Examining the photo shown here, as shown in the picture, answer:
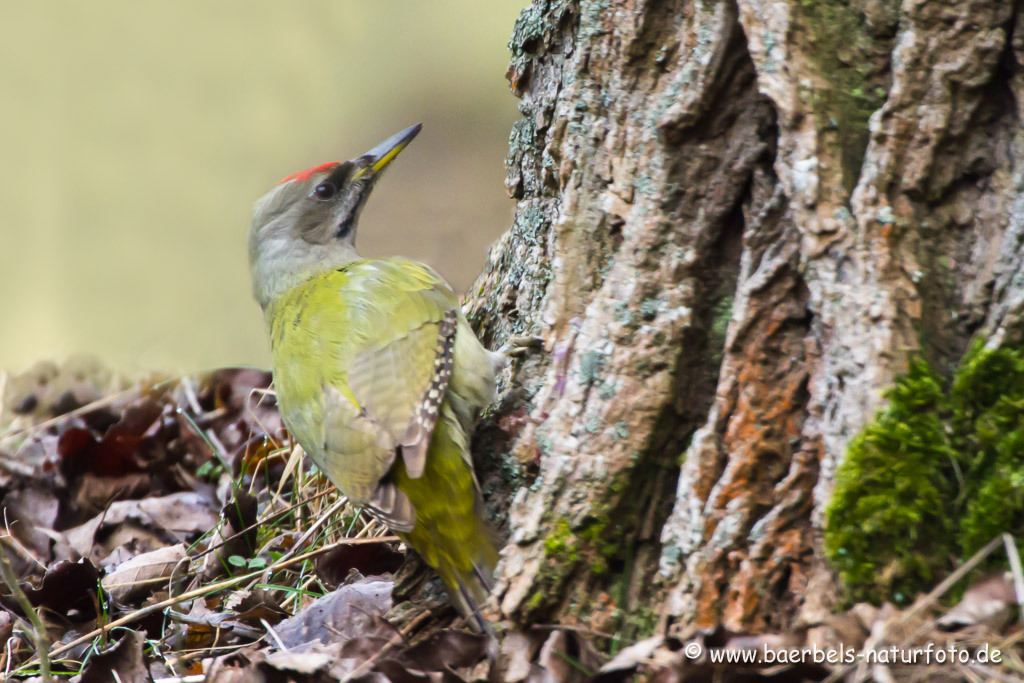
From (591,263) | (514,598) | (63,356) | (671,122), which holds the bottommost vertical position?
(63,356)

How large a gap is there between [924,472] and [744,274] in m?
0.59

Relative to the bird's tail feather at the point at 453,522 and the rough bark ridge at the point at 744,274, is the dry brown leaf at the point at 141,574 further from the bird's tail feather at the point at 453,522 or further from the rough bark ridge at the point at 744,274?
the rough bark ridge at the point at 744,274

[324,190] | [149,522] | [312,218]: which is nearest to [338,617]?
[149,522]

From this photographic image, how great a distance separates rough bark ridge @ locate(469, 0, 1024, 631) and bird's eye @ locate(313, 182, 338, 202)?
184cm

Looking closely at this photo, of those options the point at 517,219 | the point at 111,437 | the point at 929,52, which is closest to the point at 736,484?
the point at 929,52

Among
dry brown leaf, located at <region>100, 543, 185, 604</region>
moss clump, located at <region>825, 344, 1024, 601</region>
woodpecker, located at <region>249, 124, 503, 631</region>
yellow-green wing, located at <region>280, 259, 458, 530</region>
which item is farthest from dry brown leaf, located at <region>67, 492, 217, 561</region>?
moss clump, located at <region>825, 344, 1024, 601</region>

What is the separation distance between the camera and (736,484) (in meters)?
2.09

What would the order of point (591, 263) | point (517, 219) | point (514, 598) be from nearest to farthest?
point (514, 598) < point (591, 263) < point (517, 219)

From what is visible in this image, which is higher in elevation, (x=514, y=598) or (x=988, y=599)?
(x=988, y=599)

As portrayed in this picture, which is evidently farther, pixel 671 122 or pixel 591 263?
pixel 591 263

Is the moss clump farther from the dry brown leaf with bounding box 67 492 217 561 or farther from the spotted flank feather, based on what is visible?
the dry brown leaf with bounding box 67 492 217 561

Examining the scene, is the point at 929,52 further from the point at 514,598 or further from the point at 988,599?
the point at 514,598

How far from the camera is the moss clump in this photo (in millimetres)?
1864

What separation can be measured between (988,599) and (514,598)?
1.02 m
